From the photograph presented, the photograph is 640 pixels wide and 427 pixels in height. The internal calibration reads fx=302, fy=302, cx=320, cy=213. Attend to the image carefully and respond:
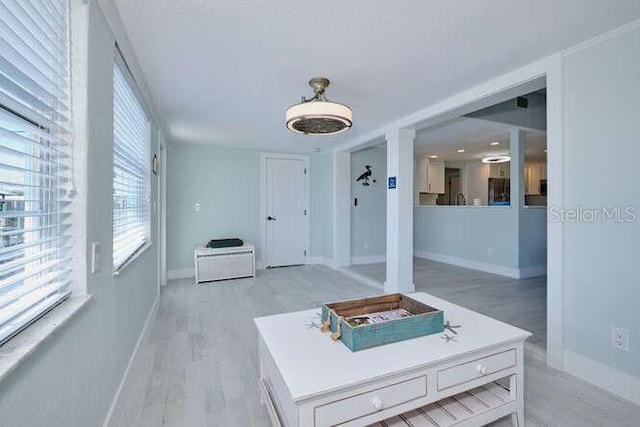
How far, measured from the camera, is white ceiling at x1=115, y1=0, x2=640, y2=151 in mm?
1583

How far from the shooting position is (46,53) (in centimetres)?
101

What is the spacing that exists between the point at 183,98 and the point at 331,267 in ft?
11.8

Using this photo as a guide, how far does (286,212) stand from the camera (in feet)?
18.2

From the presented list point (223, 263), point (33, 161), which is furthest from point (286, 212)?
point (33, 161)

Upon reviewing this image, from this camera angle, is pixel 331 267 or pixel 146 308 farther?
pixel 331 267

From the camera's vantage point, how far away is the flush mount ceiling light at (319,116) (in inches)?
76.9

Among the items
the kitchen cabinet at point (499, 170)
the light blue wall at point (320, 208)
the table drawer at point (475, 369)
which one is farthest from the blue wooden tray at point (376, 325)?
the kitchen cabinet at point (499, 170)

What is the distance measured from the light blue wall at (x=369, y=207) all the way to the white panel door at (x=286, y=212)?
0.92 m

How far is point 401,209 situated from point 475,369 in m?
2.45

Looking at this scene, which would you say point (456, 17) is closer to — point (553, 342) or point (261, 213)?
point (553, 342)

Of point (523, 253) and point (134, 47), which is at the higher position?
point (134, 47)

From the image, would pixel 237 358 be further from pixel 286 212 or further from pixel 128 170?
pixel 286 212

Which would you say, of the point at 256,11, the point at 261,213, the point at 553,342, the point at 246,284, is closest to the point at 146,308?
the point at 246,284

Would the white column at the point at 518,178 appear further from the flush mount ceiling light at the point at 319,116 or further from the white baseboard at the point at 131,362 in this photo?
the white baseboard at the point at 131,362
